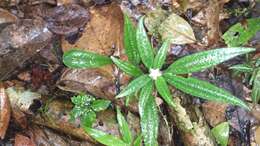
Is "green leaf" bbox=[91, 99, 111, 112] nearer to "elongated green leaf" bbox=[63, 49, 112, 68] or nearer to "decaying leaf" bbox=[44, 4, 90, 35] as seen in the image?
"elongated green leaf" bbox=[63, 49, 112, 68]

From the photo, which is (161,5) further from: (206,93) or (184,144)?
(184,144)

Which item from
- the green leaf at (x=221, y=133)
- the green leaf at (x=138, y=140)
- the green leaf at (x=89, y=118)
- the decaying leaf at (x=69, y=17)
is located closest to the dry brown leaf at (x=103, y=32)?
the decaying leaf at (x=69, y=17)

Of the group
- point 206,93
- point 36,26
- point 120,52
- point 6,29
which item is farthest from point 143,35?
point 6,29

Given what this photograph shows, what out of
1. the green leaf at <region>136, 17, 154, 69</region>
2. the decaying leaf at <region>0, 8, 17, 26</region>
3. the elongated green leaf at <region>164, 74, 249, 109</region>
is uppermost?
the decaying leaf at <region>0, 8, 17, 26</region>

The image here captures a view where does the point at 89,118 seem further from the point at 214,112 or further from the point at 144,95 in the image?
the point at 214,112

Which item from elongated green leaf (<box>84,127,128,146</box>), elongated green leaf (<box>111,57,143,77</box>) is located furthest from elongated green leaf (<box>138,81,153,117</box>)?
elongated green leaf (<box>84,127,128,146</box>)
